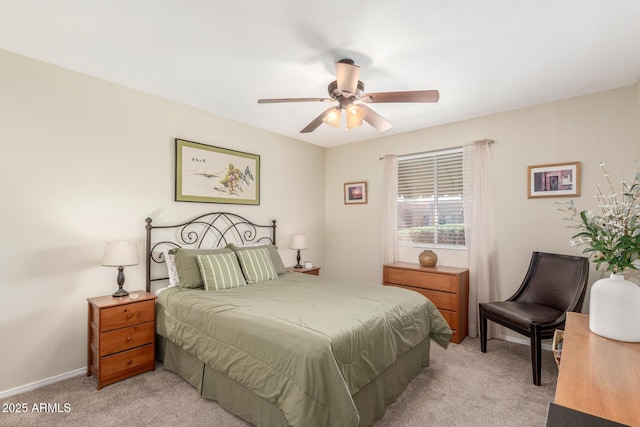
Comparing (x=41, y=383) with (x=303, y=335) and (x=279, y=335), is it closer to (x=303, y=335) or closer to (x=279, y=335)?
(x=279, y=335)

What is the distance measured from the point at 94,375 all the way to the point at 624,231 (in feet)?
12.2

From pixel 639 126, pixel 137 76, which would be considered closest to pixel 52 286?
pixel 137 76

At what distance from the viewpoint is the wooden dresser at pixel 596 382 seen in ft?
2.97

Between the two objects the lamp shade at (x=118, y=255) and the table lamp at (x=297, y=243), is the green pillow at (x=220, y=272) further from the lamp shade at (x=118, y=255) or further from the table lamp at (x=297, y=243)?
the table lamp at (x=297, y=243)

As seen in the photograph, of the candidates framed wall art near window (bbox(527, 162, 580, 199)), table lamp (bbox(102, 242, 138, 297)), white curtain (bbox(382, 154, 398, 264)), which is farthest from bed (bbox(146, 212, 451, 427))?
framed wall art near window (bbox(527, 162, 580, 199))

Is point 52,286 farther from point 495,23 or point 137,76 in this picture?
point 495,23

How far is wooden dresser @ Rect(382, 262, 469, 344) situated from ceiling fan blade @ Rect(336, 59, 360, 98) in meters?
2.35

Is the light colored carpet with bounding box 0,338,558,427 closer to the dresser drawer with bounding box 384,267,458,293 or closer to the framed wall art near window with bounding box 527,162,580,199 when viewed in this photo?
the dresser drawer with bounding box 384,267,458,293

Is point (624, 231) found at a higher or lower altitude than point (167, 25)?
lower

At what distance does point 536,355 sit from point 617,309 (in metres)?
1.31

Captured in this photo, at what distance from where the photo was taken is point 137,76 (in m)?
2.70

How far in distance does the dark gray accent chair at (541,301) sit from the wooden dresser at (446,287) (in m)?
0.32

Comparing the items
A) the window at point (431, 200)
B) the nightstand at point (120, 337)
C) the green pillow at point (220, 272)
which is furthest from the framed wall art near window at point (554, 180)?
the nightstand at point (120, 337)

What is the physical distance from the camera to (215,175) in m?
3.61
